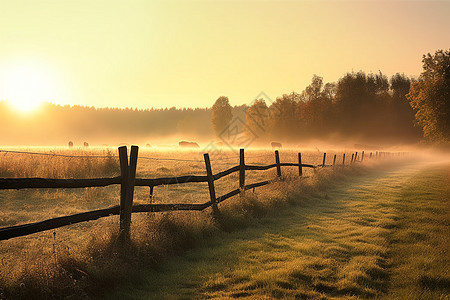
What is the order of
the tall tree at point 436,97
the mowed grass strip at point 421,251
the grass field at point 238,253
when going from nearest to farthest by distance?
the grass field at point 238,253 → the mowed grass strip at point 421,251 → the tall tree at point 436,97

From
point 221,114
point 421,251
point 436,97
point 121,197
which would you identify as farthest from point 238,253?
point 221,114

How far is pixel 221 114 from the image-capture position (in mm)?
93375

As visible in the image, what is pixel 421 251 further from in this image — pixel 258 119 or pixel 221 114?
pixel 221 114

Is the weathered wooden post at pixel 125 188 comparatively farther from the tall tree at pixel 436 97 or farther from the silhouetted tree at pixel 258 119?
the silhouetted tree at pixel 258 119

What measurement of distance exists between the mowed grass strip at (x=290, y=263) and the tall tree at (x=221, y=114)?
8301cm

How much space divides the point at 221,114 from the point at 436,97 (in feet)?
223

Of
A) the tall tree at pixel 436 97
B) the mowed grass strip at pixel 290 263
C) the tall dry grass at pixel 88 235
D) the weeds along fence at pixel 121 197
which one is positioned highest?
the tall tree at pixel 436 97

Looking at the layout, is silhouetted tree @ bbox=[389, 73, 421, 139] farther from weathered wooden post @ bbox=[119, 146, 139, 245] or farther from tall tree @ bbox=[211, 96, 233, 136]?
weathered wooden post @ bbox=[119, 146, 139, 245]

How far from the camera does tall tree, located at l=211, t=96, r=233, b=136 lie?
9294cm

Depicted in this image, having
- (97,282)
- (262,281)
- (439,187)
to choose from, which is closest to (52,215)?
(97,282)

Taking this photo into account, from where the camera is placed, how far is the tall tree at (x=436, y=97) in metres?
28.0

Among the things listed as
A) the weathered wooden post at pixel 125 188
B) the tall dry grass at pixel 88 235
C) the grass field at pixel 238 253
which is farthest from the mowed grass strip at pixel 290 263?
the weathered wooden post at pixel 125 188

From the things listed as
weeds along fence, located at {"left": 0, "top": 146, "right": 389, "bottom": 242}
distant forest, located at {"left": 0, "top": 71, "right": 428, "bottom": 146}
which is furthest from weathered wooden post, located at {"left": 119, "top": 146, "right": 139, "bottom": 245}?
distant forest, located at {"left": 0, "top": 71, "right": 428, "bottom": 146}

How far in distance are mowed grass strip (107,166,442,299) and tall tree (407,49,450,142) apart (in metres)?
22.7
